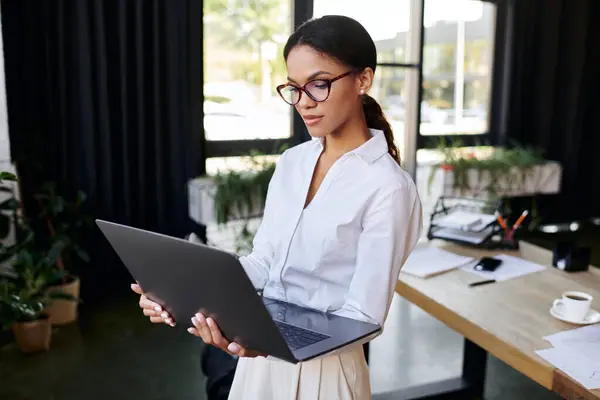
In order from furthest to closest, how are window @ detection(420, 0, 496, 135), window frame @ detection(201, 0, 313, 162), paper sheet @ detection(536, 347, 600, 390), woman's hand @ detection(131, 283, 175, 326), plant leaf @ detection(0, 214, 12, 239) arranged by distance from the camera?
window @ detection(420, 0, 496, 135)
window frame @ detection(201, 0, 313, 162)
plant leaf @ detection(0, 214, 12, 239)
paper sheet @ detection(536, 347, 600, 390)
woman's hand @ detection(131, 283, 175, 326)

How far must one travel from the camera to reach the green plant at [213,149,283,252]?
349cm

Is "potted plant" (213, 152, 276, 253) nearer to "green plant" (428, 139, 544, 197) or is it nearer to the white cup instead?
"green plant" (428, 139, 544, 197)

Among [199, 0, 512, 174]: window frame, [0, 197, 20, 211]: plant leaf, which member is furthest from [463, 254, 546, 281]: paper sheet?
[199, 0, 512, 174]: window frame

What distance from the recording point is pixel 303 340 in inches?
39.2

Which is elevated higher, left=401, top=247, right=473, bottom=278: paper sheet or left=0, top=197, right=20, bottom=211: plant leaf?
left=0, top=197, right=20, bottom=211: plant leaf

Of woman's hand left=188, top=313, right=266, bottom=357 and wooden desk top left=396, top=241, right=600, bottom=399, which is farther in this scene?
wooden desk top left=396, top=241, right=600, bottom=399

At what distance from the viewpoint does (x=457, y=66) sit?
4.80 metres

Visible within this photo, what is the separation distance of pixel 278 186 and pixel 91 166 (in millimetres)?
2473

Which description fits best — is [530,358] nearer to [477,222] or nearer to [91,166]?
[477,222]

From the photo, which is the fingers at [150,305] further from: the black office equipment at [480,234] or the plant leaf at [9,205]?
the plant leaf at [9,205]

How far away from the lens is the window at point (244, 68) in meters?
3.81

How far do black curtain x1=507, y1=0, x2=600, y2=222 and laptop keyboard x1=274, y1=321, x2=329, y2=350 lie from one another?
4.33 meters

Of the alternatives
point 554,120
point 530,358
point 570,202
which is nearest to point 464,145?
point 554,120

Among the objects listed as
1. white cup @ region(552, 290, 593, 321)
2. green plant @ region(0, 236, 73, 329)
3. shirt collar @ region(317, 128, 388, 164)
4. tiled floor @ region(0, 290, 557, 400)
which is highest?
shirt collar @ region(317, 128, 388, 164)
